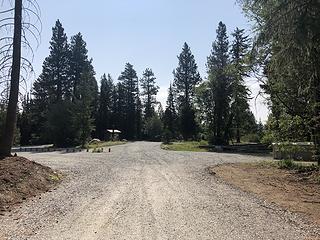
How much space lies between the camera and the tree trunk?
16938 mm

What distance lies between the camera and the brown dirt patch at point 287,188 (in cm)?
1072

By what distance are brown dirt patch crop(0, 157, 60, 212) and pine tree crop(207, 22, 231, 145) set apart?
136ft

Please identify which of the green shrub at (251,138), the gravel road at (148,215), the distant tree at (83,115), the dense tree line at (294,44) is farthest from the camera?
the green shrub at (251,138)

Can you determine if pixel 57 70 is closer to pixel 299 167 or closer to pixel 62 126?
pixel 62 126

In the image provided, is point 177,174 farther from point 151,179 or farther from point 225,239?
A: point 225,239

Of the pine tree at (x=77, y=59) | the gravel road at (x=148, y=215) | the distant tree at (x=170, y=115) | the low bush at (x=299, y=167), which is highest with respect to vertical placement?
the pine tree at (x=77, y=59)

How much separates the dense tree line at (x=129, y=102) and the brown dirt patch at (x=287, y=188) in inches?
254

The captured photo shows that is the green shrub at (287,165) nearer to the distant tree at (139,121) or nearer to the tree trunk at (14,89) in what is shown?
the tree trunk at (14,89)

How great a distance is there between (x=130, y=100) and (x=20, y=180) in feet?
293

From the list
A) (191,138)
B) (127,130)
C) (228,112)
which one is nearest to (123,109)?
(127,130)

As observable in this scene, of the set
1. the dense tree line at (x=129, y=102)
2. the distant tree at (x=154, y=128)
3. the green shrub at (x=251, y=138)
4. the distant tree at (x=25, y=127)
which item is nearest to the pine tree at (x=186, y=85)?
the dense tree line at (x=129, y=102)

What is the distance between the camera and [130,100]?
4033 inches

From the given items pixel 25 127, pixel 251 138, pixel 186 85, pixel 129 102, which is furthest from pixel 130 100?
pixel 251 138

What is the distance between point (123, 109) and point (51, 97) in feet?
106
